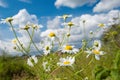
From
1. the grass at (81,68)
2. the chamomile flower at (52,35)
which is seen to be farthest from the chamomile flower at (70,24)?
the grass at (81,68)

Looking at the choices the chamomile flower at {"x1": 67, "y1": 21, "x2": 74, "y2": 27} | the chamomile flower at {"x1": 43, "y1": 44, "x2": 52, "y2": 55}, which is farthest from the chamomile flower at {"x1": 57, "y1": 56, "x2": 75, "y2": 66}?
the chamomile flower at {"x1": 67, "y1": 21, "x2": 74, "y2": 27}

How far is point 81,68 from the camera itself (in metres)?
6.53

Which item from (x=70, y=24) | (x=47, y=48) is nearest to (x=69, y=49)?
(x=47, y=48)

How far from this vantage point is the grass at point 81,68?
2.66 meters

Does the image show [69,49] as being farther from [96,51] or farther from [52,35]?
[52,35]

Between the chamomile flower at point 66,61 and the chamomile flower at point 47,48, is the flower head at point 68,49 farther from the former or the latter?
the chamomile flower at point 66,61

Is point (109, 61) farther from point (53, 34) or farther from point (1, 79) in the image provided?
point (53, 34)

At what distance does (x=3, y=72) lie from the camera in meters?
9.70

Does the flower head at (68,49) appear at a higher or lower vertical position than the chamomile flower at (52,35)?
lower

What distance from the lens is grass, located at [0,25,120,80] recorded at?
2.66m

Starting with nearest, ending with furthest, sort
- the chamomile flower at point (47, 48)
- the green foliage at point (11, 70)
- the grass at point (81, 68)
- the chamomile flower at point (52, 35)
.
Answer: the grass at point (81, 68), the chamomile flower at point (47, 48), the chamomile flower at point (52, 35), the green foliage at point (11, 70)

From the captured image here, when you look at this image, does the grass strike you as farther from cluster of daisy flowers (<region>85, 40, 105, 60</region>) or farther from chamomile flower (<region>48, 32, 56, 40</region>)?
chamomile flower (<region>48, 32, 56, 40</region>)

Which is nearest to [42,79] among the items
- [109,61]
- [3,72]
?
[109,61]

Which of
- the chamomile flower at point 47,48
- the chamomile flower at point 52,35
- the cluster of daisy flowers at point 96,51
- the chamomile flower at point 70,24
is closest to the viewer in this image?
the cluster of daisy flowers at point 96,51
